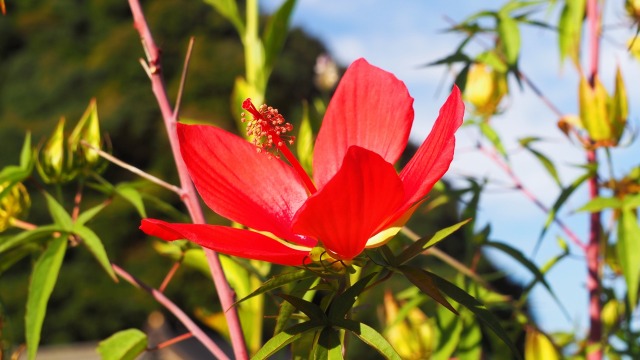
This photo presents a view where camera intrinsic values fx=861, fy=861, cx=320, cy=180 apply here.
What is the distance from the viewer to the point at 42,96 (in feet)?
17.5

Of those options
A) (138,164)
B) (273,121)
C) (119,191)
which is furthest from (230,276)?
(138,164)

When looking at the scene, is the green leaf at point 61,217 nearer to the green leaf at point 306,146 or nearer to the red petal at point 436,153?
the green leaf at point 306,146

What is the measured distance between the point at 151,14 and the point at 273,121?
16.5 feet

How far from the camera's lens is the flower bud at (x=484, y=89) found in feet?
3.59

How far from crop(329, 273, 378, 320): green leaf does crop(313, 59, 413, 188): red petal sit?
0.22 feet

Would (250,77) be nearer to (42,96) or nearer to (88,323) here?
(88,323)

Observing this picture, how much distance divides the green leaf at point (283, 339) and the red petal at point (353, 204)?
3cm

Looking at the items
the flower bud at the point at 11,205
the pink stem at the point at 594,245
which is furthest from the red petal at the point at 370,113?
the pink stem at the point at 594,245

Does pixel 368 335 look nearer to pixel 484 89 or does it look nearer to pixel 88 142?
pixel 88 142

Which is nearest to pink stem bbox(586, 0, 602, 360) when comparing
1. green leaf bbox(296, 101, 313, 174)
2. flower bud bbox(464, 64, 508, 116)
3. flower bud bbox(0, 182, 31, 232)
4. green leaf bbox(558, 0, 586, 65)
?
green leaf bbox(558, 0, 586, 65)

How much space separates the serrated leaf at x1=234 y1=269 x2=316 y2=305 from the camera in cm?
36

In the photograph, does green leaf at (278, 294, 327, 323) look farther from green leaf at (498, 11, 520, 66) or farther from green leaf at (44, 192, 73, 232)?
green leaf at (498, 11, 520, 66)

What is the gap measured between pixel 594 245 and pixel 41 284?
0.58 metres

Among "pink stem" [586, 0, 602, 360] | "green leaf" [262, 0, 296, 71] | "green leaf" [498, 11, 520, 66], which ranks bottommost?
"pink stem" [586, 0, 602, 360]
